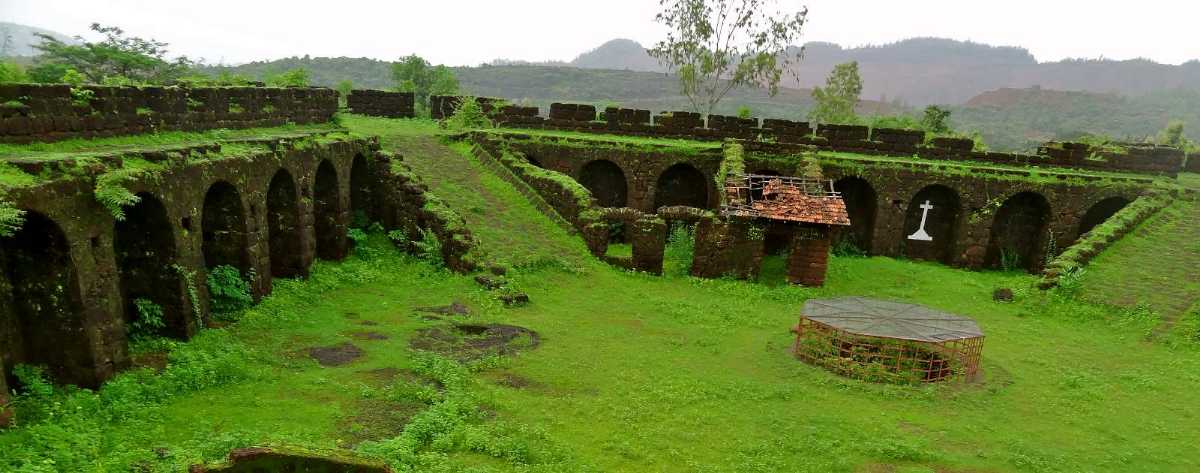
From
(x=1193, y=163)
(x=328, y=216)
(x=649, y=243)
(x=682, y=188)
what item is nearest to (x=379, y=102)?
(x=328, y=216)

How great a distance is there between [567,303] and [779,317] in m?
5.01

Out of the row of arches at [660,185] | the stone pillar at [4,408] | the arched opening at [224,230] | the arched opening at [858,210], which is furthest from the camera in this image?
the row of arches at [660,185]

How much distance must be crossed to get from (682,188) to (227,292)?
56.1 ft

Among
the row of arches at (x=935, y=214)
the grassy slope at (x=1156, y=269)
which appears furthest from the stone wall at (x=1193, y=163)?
the grassy slope at (x=1156, y=269)

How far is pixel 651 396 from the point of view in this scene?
11594 millimetres

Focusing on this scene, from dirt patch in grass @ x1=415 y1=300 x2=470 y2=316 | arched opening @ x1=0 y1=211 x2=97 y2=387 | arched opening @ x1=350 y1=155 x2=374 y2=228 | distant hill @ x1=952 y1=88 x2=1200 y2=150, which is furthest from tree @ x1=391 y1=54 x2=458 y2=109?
distant hill @ x1=952 y1=88 x2=1200 y2=150

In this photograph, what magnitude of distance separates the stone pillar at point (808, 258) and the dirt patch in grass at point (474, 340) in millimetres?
8598

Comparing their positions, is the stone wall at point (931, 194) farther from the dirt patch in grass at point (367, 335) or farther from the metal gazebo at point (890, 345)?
the dirt patch in grass at point (367, 335)

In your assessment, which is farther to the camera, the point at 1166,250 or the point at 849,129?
the point at 849,129

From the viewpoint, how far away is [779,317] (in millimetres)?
16859

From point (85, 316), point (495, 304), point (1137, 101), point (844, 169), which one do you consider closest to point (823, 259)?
point (844, 169)

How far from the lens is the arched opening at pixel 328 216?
18375 millimetres

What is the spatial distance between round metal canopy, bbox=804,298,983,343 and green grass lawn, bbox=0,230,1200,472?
94 centimetres

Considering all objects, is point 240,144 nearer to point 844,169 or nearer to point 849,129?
point 844,169
